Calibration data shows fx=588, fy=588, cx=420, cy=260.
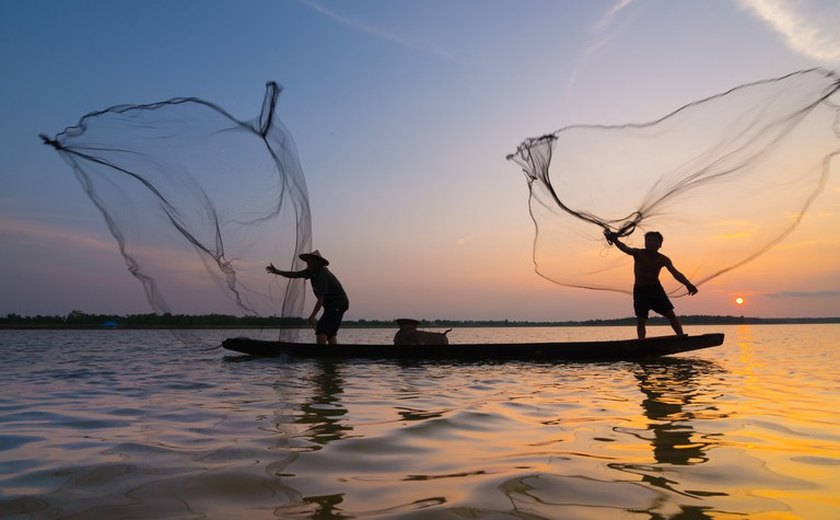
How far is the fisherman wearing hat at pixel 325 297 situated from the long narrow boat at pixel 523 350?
84 centimetres

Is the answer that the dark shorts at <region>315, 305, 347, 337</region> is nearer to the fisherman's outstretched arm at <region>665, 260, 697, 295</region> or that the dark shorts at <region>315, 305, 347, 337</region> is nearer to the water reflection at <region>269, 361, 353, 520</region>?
the water reflection at <region>269, 361, 353, 520</region>

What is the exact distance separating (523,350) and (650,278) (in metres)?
2.99

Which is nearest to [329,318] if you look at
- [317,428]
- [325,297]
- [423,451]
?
[325,297]

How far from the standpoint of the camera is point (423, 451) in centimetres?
413

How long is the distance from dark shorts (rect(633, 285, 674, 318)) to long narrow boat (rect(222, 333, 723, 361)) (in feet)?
1.98

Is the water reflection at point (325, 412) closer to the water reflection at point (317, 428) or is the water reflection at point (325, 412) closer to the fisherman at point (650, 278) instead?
the water reflection at point (317, 428)

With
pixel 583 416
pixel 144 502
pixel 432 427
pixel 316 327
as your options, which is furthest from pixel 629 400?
pixel 316 327

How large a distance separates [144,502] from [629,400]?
533 cm

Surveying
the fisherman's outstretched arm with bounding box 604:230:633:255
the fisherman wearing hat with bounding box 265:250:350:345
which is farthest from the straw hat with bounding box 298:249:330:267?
the fisherman's outstretched arm with bounding box 604:230:633:255

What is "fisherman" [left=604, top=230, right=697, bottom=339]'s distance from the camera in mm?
10914

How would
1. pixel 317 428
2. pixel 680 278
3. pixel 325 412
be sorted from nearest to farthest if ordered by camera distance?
pixel 317 428 < pixel 325 412 < pixel 680 278

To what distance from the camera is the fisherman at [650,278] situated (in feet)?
35.8

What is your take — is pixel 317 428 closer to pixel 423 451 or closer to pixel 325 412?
pixel 325 412

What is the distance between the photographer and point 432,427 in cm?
510
